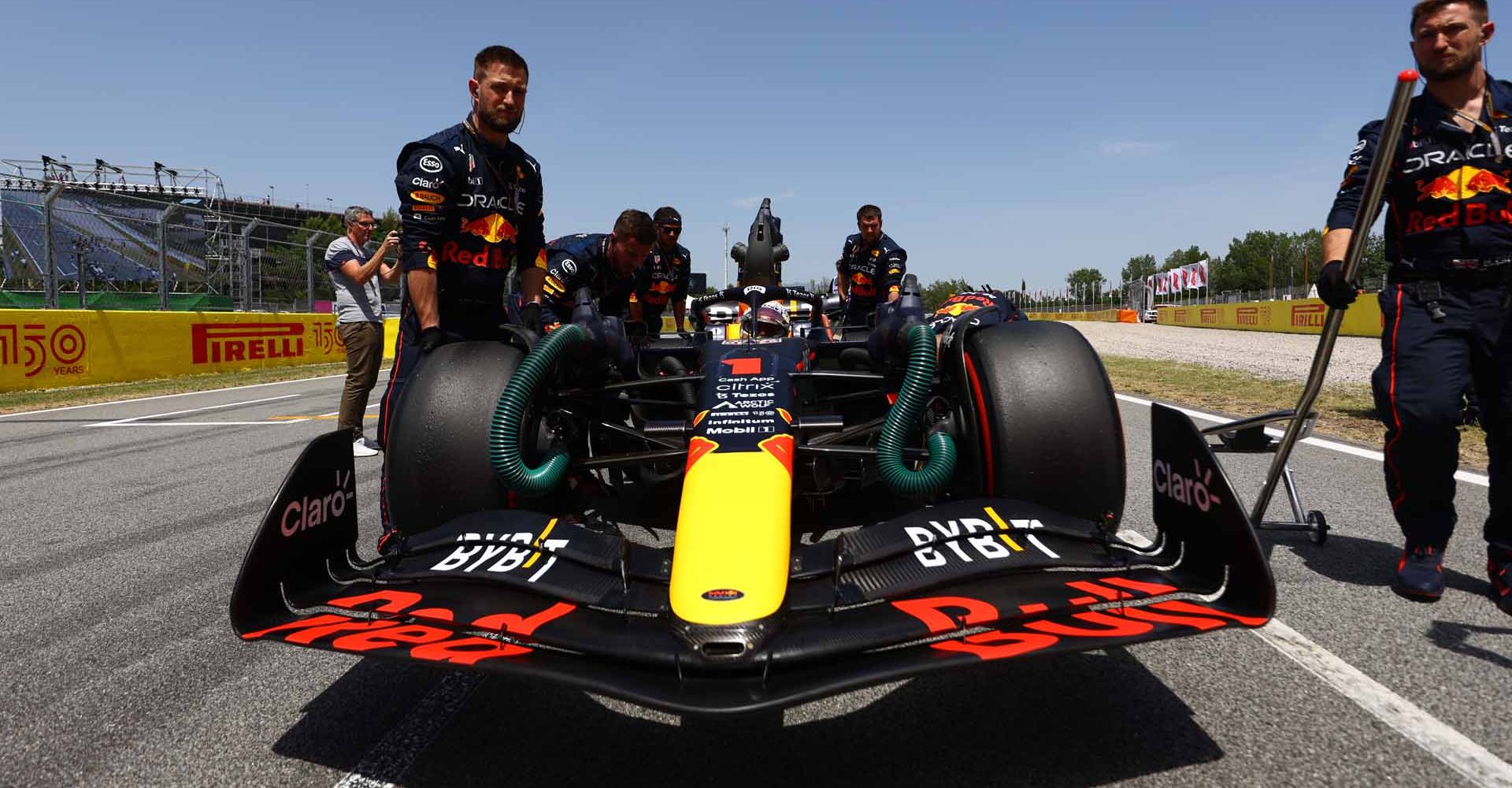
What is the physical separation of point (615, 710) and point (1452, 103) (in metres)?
3.28

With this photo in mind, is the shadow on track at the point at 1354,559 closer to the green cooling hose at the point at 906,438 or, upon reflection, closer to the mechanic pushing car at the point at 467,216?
the green cooling hose at the point at 906,438

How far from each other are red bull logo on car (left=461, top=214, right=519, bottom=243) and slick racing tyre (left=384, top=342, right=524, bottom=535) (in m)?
0.98

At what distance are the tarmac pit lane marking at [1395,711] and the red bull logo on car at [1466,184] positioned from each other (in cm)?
155

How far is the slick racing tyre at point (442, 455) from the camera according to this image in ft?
7.97

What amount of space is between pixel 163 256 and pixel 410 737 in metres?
14.6

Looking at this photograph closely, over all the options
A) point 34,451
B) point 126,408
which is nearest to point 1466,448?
point 34,451

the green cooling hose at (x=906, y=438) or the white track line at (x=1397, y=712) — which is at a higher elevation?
the green cooling hose at (x=906, y=438)

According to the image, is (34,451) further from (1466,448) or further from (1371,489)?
(1466,448)

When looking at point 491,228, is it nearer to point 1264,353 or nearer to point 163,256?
point 163,256

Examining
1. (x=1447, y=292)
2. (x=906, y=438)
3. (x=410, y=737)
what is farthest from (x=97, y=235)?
(x=1447, y=292)

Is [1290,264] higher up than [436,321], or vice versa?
[1290,264]

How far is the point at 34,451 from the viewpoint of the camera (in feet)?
19.8

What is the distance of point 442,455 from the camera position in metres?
2.44

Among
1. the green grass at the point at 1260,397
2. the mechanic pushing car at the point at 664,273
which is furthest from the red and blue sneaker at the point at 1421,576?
the mechanic pushing car at the point at 664,273
